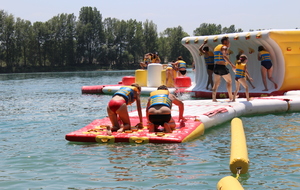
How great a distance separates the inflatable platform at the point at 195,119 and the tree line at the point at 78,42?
6323cm

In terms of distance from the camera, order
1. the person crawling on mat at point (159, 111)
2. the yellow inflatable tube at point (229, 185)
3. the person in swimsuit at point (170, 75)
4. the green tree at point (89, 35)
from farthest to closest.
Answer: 1. the green tree at point (89, 35)
2. the person in swimsuit at point (170, 75)
3. the person crawling on mat at point (159, 111)
4. the yellow inflatable tube at point (229, 185)

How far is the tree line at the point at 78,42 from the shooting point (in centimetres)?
7294

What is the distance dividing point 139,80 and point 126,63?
6320 centimetres

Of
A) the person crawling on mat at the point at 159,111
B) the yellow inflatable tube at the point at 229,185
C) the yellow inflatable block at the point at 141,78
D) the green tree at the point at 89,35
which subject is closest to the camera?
the yellow inflatable tube at the point at 229,185

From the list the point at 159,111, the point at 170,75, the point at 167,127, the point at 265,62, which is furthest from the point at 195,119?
the point at 170,75

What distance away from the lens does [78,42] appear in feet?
262

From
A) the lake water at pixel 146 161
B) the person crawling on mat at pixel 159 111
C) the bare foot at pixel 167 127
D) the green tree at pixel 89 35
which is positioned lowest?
the lake water at pixel 146 161

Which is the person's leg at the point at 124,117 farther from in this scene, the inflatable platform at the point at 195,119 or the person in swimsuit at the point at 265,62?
the person in swimsuit at the point at 265,62

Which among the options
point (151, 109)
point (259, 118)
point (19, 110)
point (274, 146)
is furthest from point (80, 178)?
point (19, 110)

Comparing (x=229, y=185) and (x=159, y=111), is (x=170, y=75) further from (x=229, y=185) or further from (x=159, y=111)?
(x=229, y=185)

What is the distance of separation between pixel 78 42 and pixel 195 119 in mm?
72555

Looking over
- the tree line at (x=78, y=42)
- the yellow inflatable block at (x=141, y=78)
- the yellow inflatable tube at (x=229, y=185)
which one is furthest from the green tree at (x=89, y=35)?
the yellow inflatable tube at (x=229, y=185)

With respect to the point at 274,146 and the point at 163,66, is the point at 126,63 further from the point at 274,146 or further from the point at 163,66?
the point at 274,146

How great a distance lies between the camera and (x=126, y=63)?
82.0 meters
